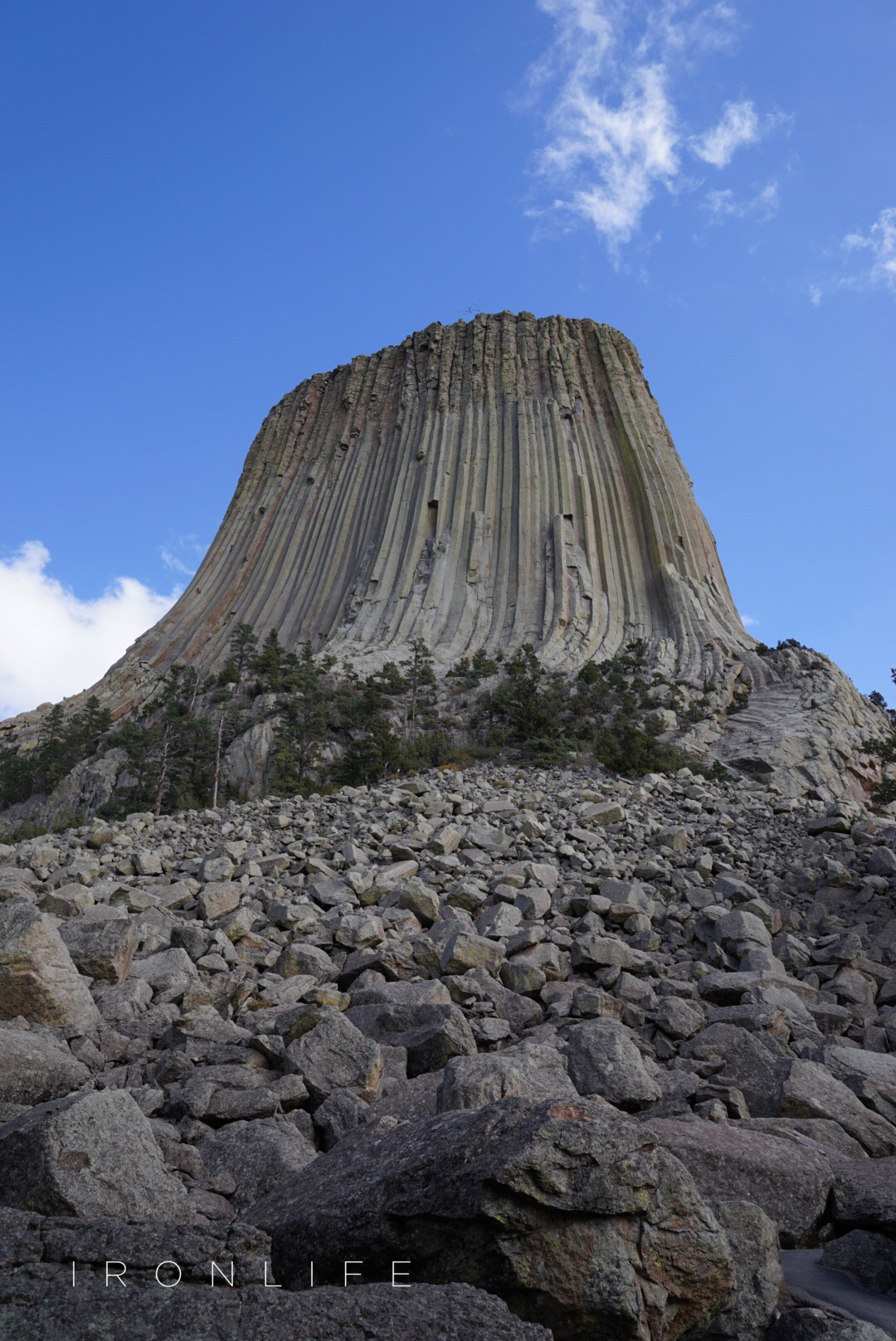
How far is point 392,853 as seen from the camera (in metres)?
9.34

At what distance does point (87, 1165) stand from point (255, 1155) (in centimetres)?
81

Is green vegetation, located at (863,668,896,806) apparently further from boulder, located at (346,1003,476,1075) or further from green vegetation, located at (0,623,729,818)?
boulder, located at (346,1003,476,1075)

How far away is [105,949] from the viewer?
5.48m

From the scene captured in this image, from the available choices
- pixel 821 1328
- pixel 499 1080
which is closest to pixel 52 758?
pixel 499 1080

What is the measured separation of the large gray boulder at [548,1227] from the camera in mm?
2133

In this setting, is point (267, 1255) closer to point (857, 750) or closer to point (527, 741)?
point (527, 741)

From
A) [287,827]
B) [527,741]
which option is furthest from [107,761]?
[287,827]

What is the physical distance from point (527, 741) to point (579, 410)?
28.1 metres

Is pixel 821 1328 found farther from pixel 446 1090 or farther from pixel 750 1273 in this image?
pixel 446 1090

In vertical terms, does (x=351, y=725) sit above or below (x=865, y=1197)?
above

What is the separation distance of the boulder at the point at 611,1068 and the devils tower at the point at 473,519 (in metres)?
30.6

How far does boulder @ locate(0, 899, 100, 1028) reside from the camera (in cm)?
447

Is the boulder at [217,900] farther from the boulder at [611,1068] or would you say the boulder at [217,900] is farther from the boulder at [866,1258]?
the boulder at [866,1258]

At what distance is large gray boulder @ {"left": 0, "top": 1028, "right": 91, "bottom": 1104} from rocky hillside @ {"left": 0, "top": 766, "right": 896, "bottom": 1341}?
1 centimetres
